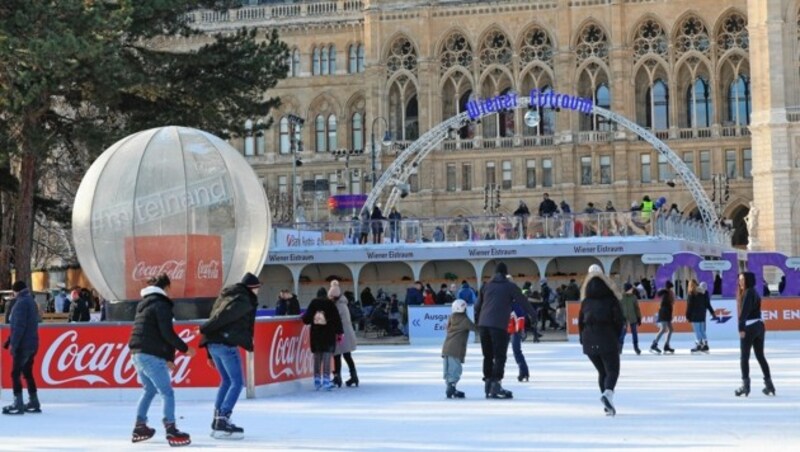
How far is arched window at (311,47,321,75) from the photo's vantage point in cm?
7994

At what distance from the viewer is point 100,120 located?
36.1 meters

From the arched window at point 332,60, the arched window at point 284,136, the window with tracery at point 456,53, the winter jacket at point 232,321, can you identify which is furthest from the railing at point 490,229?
the arched window at point 284,136

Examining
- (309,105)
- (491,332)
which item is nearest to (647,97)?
(309,105)

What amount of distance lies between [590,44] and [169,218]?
54037 mm

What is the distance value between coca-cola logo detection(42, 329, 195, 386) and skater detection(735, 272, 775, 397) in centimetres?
716

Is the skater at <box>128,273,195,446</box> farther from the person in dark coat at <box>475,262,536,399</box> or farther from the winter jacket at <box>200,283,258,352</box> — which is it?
the person in dark coat at <box>475,262,536,399</box>

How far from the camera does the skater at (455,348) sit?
18.8 meters

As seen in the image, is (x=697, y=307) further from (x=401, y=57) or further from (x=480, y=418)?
(x=401, y=57)

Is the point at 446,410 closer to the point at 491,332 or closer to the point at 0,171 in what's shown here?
the point at 491,332

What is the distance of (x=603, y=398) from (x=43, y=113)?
72.1 ft

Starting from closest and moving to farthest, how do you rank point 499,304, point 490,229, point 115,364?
point 499,304 < point 115,364 < point 490,229

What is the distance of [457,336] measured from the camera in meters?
19.3

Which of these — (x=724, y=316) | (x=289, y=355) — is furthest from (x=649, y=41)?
(x=289, y=355)

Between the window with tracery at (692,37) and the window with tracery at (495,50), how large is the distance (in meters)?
8.46
